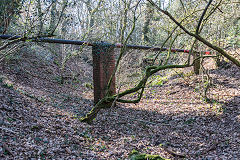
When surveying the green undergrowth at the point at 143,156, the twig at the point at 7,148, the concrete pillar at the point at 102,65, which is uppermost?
the concrete pillar at the point at 102,65

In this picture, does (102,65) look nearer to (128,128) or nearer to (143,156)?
(128,128)

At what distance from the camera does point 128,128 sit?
593 cm

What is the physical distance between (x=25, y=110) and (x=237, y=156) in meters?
4.71

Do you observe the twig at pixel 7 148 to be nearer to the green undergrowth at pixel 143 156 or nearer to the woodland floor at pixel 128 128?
→ the woodland floor at pixel 128 128

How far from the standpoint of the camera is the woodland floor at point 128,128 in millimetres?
4004

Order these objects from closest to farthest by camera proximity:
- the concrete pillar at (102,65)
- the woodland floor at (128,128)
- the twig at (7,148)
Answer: the twig at (7,148), the woodland floor at (128,128), the concrete pillar at (102,65)

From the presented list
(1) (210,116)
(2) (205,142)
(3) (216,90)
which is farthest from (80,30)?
(2) (205,142)

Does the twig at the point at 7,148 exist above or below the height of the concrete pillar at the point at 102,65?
below

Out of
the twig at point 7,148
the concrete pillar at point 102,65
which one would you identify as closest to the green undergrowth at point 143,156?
the twig at point 7,148

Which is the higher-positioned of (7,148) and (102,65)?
→ (102,65)

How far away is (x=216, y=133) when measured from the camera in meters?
5.26

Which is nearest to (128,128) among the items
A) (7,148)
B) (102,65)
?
(102,65)

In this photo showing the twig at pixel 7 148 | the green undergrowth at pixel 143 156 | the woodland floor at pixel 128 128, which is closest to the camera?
the twig at pixel 7 148

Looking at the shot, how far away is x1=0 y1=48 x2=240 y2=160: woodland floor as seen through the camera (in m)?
4.00
